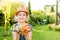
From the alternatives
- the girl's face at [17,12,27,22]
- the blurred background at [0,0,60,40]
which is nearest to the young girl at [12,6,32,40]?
the girl's face at [17,12,27,22]

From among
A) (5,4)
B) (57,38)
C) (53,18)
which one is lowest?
(57,38)

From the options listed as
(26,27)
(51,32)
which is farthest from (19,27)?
(51,32)

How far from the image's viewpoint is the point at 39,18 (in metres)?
3.63

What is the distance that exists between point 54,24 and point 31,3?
0.54 meters

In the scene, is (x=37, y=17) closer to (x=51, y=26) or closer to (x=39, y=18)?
(x=39, y=18)

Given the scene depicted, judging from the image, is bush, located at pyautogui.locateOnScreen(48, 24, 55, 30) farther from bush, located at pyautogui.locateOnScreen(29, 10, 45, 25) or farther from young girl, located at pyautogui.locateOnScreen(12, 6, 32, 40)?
young girl, located at pyautogui.locateOnScreen(12, 6, 32, 40)

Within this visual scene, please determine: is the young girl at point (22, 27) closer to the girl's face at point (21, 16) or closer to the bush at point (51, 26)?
the girl's face at point (21, 16)

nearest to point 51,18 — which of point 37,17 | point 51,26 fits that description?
point 51,26

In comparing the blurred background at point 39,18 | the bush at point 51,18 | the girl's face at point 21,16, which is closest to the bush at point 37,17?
the blurred background at point 39,18

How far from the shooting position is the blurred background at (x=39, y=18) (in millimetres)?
3420

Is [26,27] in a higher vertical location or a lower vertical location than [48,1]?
lower

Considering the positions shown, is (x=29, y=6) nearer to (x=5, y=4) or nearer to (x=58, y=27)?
(x=5, y=4)

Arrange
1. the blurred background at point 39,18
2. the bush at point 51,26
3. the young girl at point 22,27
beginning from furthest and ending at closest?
the bush at point 51,26 < the blurred background at point 39,18 < the young girl at point 22,27

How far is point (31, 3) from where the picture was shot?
3494mm
